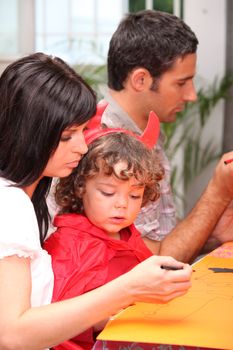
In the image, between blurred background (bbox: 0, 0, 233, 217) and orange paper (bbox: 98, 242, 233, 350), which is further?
blurred background (bbox: 0, 0, 233, 217)

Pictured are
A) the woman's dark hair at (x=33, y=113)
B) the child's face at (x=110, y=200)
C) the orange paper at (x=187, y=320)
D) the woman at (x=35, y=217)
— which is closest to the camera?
the orange paper at (x=187, y=320)

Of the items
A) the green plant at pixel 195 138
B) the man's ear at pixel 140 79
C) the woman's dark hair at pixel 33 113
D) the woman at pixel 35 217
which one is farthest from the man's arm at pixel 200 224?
the green plant at pixel 195 138

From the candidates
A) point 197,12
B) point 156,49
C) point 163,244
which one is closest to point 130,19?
point 156,49

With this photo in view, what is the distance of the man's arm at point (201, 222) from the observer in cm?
256

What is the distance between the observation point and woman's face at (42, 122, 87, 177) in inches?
68.0

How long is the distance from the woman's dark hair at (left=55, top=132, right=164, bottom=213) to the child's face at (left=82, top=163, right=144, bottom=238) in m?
0.02

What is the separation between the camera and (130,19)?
2965 mm

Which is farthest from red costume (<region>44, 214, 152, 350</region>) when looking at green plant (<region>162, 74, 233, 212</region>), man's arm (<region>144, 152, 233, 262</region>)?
green plant (<region>162, 74, 233, 212</region>)

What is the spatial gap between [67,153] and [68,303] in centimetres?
34

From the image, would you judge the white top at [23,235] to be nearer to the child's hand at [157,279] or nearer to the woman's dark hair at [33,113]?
the woman's dark hair at [33,113]

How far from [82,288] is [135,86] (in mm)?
1166

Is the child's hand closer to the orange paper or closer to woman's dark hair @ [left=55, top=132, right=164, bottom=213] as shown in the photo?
the orange paper

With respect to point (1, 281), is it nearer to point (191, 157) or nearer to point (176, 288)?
point (176, 288)

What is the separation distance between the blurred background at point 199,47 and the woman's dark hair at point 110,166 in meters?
2.61
